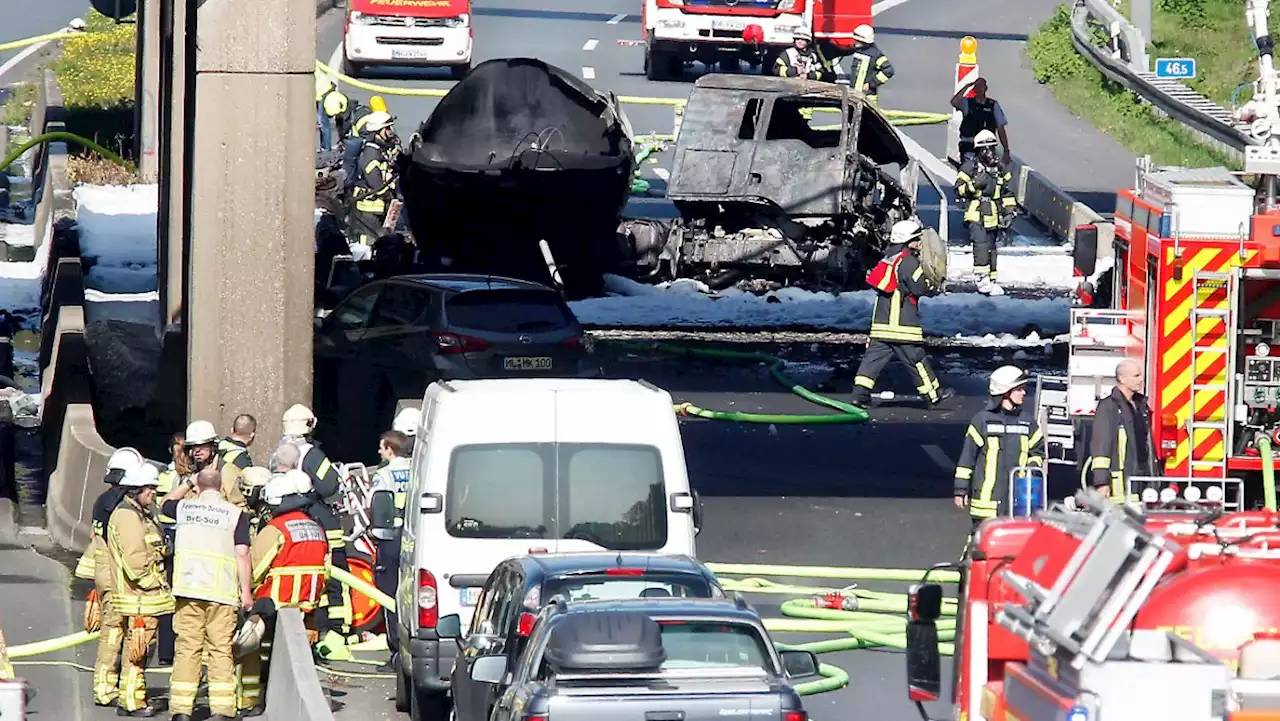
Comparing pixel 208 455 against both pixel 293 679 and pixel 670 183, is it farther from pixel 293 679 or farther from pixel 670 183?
pixel 670 183

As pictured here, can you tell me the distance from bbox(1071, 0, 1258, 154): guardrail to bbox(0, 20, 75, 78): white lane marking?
20.1 metres

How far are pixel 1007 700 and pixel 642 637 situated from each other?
7.12ft

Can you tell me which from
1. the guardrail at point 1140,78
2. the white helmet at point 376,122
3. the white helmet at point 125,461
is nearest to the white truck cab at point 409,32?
the guardrail at point 1140,78

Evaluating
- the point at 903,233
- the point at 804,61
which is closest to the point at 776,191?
the point at 903,233

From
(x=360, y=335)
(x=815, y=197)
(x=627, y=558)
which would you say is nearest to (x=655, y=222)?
(x=815, y=197)

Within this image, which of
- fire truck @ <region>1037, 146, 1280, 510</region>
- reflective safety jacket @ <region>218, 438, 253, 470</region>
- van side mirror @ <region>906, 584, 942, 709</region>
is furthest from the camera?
reflective safety jacket @ <region>218, 438, 253, 470</region>

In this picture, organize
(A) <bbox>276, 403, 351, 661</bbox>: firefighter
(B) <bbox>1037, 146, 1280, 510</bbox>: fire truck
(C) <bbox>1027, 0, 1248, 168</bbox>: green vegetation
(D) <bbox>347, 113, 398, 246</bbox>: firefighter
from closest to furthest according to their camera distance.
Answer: (A) <bbox>276, 403, 351, 661</bbox>: firefighter, (B) <bbox>1037, 146, 1280, 510</bbox>: fire truck, (D) <bbox>347, 113, 398, 246</bbox>: firefighter, (C) <bbox>1027, 0, 1248, 168</bbox>: green vegetation

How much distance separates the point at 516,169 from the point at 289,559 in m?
12.4

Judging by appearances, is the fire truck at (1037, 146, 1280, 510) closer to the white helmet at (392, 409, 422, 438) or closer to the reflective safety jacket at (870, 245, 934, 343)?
the white helmet at (392, 409, 422, 438)

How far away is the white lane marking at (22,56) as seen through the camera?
4491 centimetres

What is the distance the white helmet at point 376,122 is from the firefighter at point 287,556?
13.6 meters

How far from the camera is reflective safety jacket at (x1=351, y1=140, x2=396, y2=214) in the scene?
2678 cm

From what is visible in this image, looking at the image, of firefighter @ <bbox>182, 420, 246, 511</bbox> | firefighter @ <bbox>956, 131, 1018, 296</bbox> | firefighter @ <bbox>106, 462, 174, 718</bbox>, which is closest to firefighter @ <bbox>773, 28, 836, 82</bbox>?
firefighter @ <bbox>956, 131, 1018, 296</bbox>

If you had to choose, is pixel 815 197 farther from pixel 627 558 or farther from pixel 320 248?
pixel 627 558
